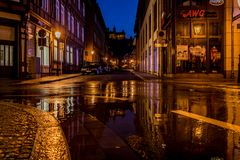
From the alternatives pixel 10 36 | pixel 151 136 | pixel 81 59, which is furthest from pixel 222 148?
pixel 81 59

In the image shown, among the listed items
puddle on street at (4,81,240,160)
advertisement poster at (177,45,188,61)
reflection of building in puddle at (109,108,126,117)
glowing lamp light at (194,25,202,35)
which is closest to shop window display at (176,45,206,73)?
advertisement poster at (177,45,188,61)

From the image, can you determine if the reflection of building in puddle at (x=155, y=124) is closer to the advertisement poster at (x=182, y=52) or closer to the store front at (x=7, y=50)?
the store front at (x=7, y=50)

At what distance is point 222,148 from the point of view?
17.3 feet

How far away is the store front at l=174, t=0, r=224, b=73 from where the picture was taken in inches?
1272

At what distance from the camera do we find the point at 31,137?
568cm

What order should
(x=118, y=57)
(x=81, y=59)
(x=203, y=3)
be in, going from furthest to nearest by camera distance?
(x=118, y=57)
(x=81, y=59)
(x=203, y=3)

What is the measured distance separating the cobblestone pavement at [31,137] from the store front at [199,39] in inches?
1019

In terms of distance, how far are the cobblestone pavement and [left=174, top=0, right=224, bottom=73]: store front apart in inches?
1019

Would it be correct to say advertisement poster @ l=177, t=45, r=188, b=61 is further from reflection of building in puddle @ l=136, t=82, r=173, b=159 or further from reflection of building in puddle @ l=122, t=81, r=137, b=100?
reflection of building in puddle @ l=136, t=82, r=173, b=159

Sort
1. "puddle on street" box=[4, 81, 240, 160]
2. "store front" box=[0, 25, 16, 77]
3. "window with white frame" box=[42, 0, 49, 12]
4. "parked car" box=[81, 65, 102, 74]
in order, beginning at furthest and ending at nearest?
1. "parked car" box=[81, 65, 102, 74]
2. "window with white frame" box=[42, 0, 49, 12]
3. "store front" box=[0, 25, 16, 77]
4. "puddle on street" box=[4, 81, 240, 160]

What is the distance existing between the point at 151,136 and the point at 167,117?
2.26 metres

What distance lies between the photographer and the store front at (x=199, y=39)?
1272 inches

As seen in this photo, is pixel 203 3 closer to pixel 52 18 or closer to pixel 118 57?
pixel 52 18

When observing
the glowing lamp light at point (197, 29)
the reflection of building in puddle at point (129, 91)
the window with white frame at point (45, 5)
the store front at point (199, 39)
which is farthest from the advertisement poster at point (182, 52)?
the window with white frame at point (45, 5)
